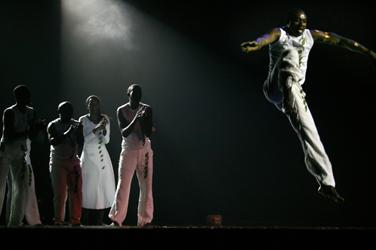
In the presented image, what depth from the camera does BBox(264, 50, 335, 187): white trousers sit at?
528 cm

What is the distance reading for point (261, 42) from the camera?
5262 millimetres

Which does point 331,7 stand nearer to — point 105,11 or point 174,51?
point 174,51

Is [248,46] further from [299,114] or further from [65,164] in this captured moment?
[65,164]

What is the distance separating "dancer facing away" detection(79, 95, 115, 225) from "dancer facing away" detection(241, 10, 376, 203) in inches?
91.7

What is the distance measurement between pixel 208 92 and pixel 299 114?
376cm

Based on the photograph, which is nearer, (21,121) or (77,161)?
(21,121)

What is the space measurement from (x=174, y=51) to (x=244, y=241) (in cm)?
596

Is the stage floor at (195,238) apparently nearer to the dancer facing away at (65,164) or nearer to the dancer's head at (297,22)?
the dancer's head at (297,22)

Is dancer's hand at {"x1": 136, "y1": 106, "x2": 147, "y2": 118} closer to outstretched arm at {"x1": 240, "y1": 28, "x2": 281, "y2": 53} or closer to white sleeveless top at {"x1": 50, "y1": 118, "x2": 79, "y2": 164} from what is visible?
white sleeveless top at {"x1": 50, "y1": 118, "x2": 79, "y2": 164}

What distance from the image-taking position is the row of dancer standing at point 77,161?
Result: 6016mm

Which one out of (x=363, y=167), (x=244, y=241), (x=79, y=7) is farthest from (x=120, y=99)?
(x=244, y=241)

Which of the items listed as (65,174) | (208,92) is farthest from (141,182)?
(208,92)

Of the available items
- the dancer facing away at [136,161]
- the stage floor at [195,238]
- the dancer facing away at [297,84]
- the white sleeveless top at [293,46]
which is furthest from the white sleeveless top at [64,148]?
the stage floor at [195,238]

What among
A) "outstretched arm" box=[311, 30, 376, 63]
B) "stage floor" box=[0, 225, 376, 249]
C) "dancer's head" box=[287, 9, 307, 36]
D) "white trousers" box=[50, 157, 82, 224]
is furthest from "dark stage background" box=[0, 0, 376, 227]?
"stage floor" box=[0, 225, 376, 249]
